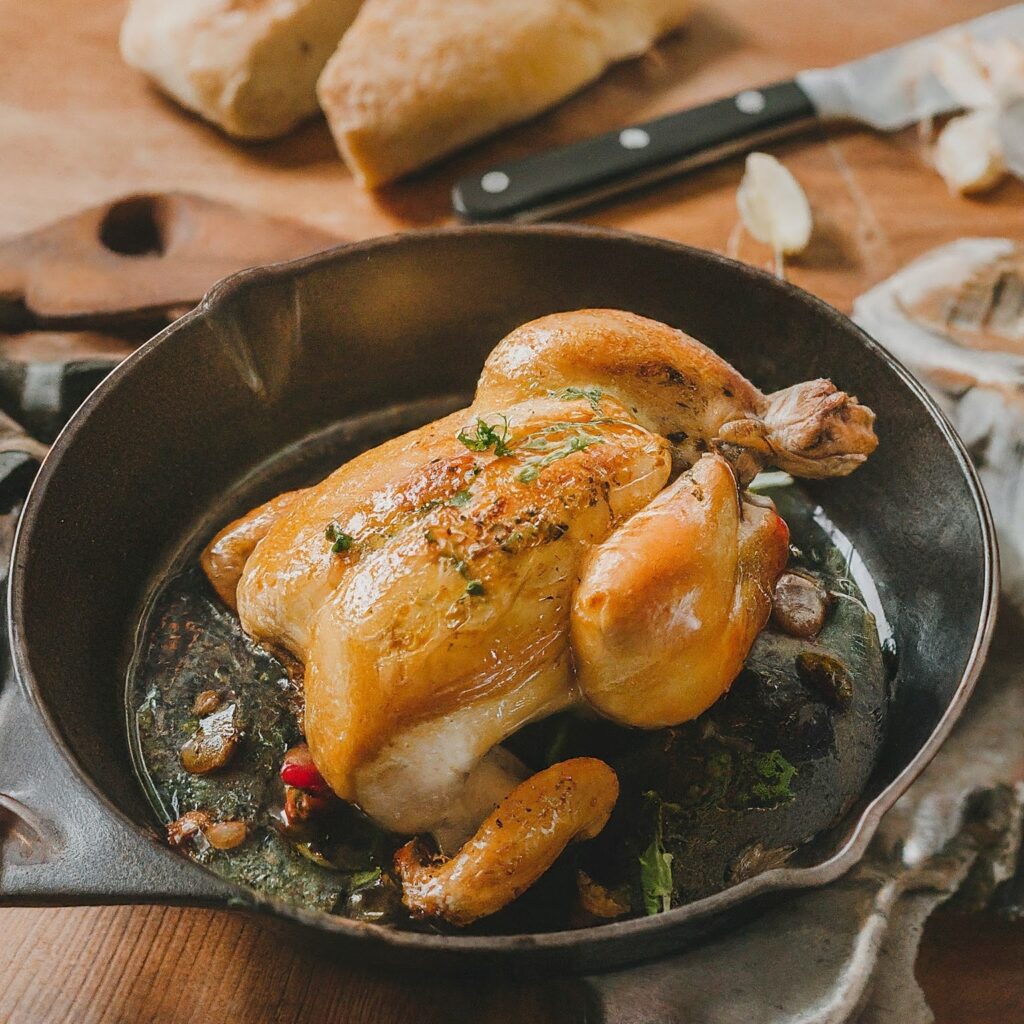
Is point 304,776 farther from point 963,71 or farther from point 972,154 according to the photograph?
point 963,71

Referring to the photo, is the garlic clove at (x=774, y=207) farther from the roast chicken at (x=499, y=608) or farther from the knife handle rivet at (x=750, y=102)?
the roast chicken at (x=499, y=608)

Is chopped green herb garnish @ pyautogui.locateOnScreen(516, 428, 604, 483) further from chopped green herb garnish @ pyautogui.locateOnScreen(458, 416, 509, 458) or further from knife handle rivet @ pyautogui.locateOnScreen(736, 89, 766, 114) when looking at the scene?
knife handle rivet @ pyautogui.locateOnScreen(736, 89, 766, 114)

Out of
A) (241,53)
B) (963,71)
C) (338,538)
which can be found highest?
(241,53)

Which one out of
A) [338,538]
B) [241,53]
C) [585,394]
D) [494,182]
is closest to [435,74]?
[494,182]

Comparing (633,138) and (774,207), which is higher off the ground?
(633,138)

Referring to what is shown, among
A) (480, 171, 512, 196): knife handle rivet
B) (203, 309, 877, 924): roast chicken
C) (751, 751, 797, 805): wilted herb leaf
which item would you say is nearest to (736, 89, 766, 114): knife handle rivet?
(480, 171, 512, 196): knife handle rivet

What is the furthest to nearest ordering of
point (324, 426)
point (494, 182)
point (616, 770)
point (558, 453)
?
point (494, 182) → point (324, 426) → point (616, 770) → point (558, 453)
